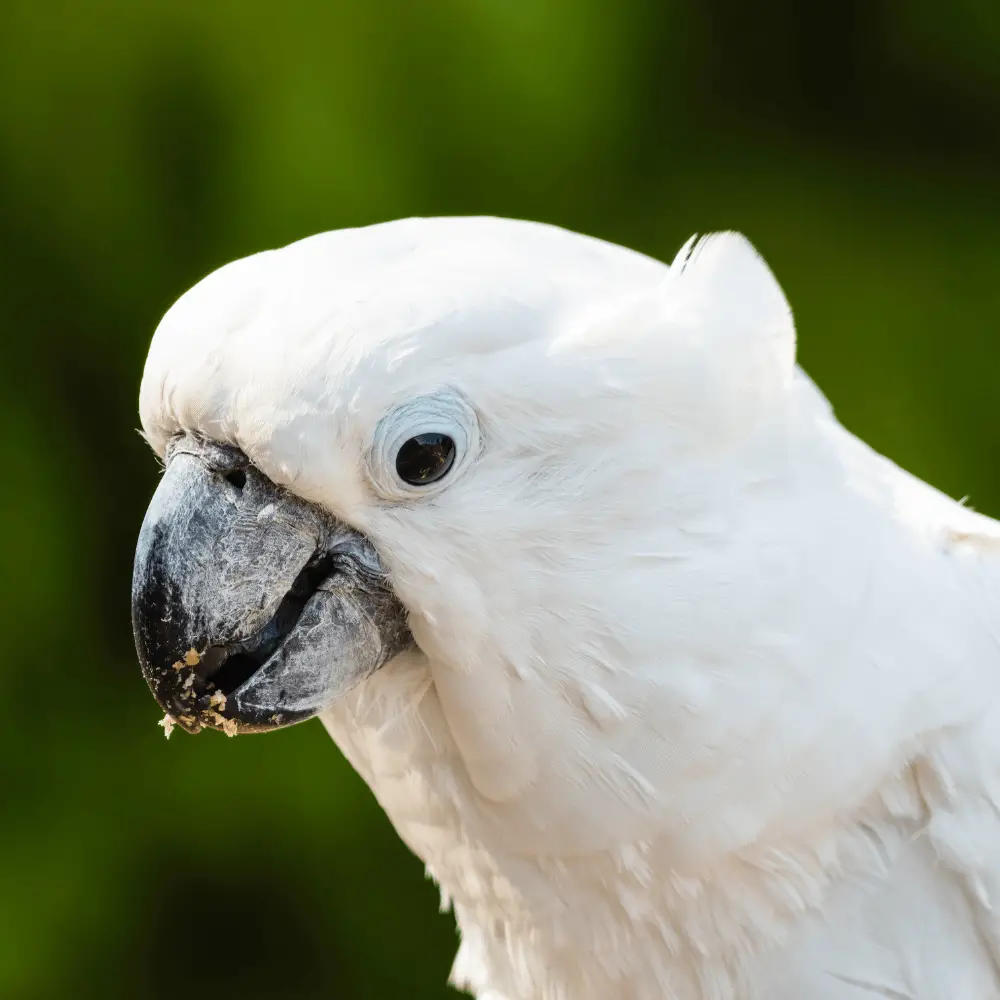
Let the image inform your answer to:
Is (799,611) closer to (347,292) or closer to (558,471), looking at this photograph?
(558,471)

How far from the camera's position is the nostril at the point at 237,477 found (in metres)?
0.98

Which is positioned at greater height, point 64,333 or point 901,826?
point 901,826

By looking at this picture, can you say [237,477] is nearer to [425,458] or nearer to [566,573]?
[425,458]

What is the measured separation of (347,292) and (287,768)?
1509 mm

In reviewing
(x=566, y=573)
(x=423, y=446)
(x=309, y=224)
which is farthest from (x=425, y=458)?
(x=309, y=224)

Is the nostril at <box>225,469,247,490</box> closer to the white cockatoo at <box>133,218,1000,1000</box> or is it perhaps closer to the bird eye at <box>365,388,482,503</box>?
the white cockatoo at <box>133,218,1000,1000</box>

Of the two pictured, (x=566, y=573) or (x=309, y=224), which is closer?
(x=566, y=573)

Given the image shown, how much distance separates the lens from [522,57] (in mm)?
2139

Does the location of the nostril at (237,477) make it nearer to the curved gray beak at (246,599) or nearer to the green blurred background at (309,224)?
the curved gray beak at (246,599)

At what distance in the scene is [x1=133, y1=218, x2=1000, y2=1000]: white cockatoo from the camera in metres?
0.95

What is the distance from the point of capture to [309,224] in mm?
2164

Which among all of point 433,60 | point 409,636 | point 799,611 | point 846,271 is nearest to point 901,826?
point 799,611

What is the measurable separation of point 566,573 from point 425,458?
141 mm

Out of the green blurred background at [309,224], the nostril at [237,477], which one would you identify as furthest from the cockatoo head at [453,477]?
the green blurred background at [309,224]
